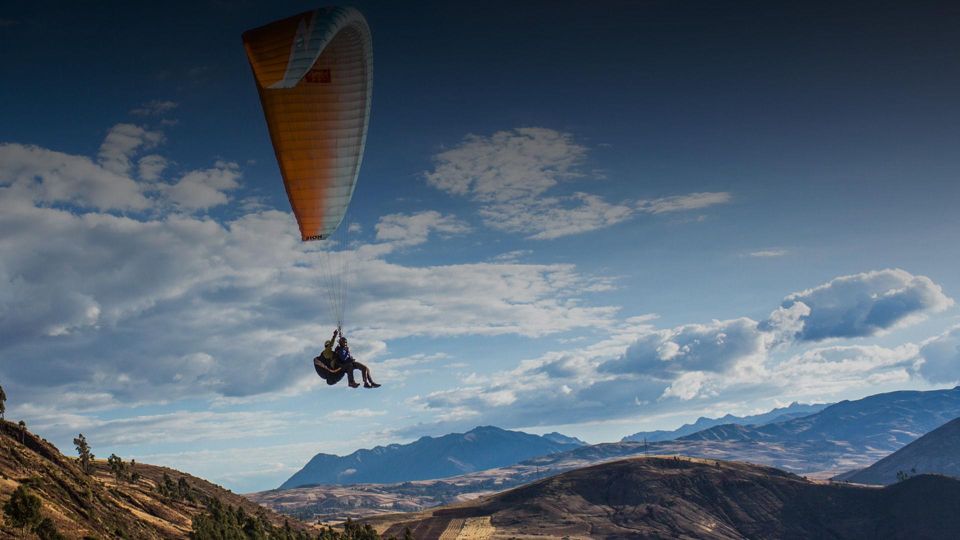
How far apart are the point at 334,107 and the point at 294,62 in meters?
6.66

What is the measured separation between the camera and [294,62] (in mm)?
32438

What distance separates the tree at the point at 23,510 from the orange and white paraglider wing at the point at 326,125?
33.8m

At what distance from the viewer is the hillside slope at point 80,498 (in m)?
65.6

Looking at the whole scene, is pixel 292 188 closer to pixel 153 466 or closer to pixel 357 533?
pixel 357 533

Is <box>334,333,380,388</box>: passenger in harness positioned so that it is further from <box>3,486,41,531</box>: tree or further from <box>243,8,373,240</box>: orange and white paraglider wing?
<box>3,486,41,531</box>: tree

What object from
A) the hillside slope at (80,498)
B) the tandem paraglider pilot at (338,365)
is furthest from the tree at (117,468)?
the tandem paraglider pilot at (338,365)

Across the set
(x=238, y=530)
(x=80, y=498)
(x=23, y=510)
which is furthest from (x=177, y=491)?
(x=23, y=510)

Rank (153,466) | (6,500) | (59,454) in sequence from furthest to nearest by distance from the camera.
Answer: (153,466), (59,454), (6,500)

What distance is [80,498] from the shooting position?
79062 mm

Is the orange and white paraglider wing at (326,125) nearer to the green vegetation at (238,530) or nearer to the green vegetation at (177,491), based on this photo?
the green vegetation at (238,530)

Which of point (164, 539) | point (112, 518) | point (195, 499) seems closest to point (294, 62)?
point (112, 518)

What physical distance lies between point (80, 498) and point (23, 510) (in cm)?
2748

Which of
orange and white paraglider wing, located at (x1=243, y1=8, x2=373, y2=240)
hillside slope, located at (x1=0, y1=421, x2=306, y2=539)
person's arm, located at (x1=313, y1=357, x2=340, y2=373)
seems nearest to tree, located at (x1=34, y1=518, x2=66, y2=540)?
hillside slope, located at (x1=0, y1=421, x2=306, y2=539)

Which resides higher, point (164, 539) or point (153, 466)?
point (153, 466)
